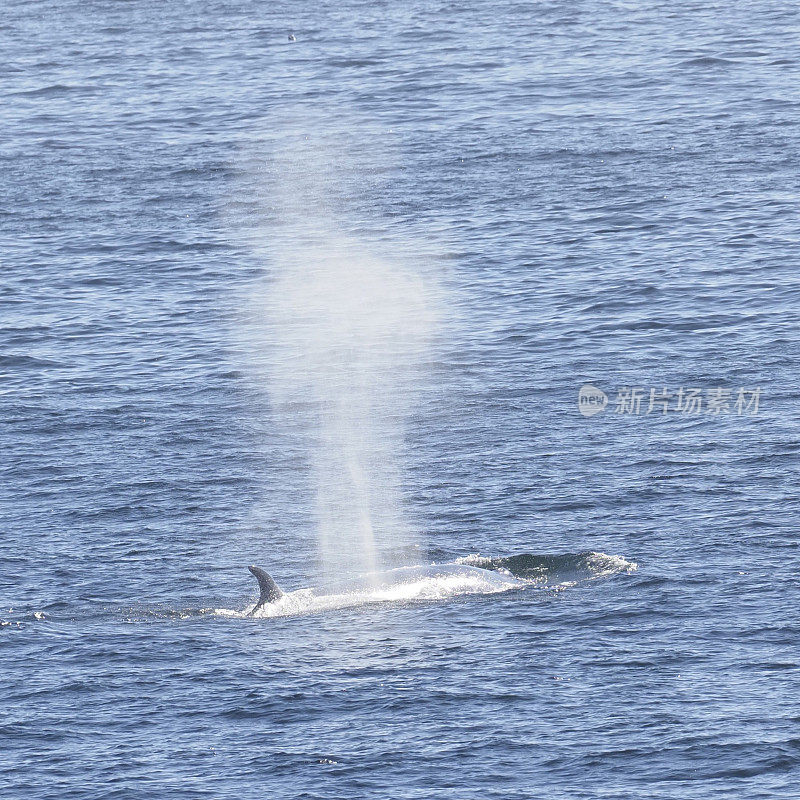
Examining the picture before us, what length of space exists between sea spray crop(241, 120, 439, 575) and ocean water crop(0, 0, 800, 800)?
214 mm

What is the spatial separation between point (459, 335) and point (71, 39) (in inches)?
2549

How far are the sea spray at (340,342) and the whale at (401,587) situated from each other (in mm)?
2152

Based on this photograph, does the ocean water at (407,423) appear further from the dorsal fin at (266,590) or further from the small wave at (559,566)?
the dorsal fin at (266,590)

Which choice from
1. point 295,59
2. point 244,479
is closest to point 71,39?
point 295,59

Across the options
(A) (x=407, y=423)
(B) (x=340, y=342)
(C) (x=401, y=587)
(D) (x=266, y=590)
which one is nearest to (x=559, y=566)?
(C) (x=401, y=587)

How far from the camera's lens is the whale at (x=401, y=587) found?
41.7 m

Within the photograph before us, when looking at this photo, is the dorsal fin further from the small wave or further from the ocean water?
the small wave

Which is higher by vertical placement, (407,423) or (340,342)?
(340,342)

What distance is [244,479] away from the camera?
50906 millimetres

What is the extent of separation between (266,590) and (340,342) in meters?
24.5

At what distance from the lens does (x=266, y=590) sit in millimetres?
40562

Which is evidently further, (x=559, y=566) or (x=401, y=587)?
(x=559, y=566)

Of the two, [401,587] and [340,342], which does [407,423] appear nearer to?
[340,342]

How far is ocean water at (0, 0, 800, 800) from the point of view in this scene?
117 ft
